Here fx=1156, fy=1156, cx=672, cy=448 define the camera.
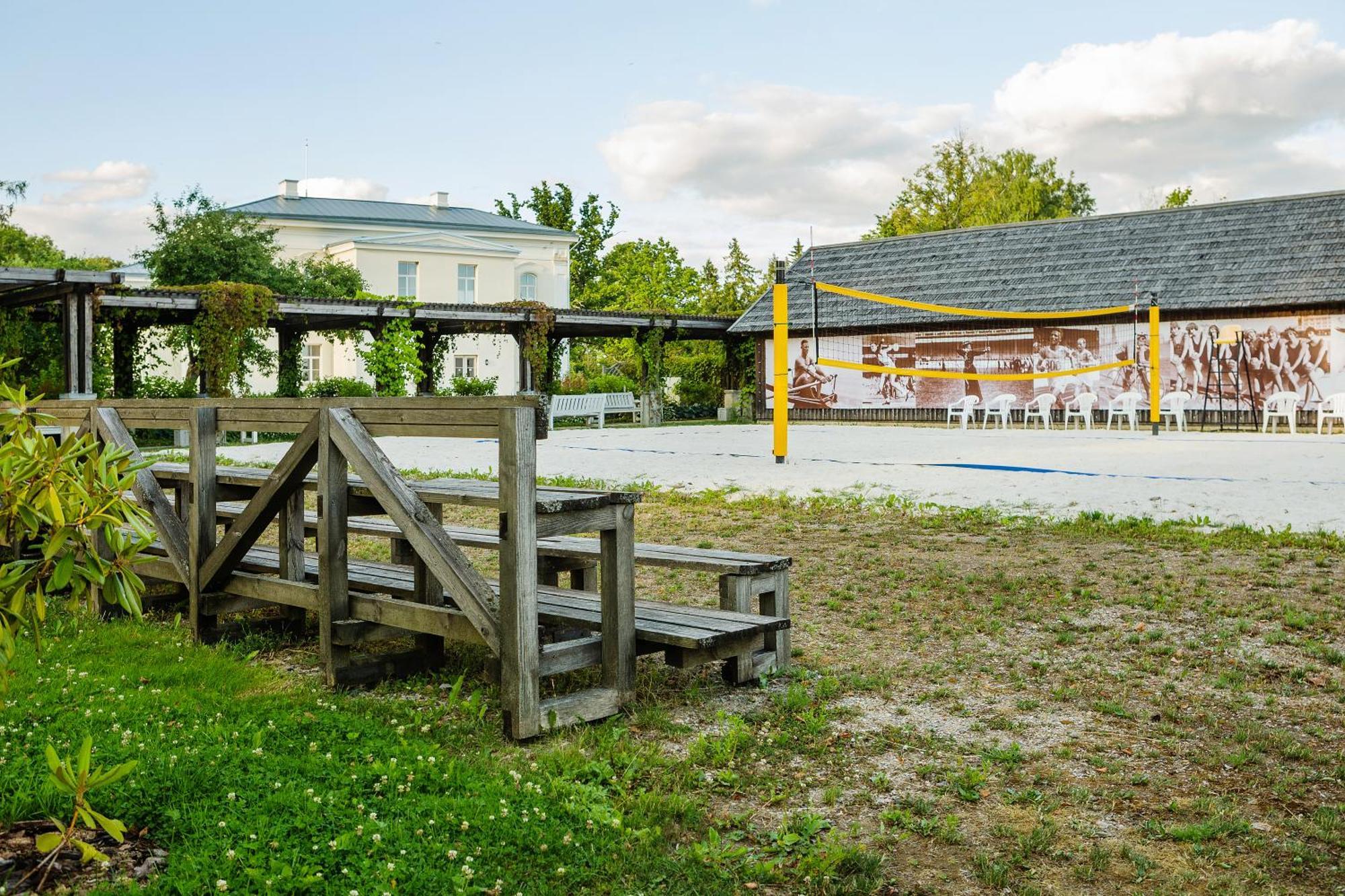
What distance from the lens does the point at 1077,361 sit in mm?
27156

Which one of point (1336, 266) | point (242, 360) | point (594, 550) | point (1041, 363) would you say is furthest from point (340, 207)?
point (594, 550)

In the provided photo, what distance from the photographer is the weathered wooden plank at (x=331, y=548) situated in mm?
4422

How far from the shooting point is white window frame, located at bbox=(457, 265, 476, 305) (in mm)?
45844

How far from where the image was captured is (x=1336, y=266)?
2491 centimetres

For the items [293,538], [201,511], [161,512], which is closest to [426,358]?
[161,512]

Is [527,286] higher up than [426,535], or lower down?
higher up

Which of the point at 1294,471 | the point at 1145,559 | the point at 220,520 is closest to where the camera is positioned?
the point at 220,520

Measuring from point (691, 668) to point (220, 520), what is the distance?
10.5 feet

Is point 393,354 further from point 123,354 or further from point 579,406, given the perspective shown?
point 123,354

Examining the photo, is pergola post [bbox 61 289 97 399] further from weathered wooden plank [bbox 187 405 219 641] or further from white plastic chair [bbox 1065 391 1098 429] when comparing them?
white plastic chair [bbox 1065 391 1098 429]

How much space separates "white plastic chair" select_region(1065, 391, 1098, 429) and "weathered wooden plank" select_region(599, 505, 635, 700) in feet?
65.2

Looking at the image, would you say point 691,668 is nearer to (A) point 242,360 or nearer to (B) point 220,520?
(B) point 220,520

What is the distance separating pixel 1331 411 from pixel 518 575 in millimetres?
22130

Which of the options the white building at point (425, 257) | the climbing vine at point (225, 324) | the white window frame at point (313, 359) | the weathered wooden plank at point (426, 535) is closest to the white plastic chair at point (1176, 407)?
the climbing vine at point (225, 324)
